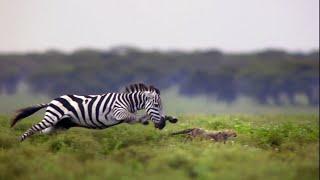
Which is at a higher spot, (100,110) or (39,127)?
(100,110)

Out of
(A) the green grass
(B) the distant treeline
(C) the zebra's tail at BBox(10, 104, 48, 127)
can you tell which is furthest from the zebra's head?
(B) the distant treeline

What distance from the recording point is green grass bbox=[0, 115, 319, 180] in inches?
235

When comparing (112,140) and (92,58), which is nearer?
(112,140)

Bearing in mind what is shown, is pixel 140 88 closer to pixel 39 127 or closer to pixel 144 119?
pixel 144 119

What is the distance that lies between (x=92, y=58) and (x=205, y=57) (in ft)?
20.2

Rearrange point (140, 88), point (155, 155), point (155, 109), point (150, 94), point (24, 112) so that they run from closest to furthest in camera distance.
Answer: point (155, 155), point (155, 109), point (150, 94), point (140, 88), point (24, 112)

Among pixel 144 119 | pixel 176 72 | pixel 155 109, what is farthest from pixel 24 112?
pixel 176 72

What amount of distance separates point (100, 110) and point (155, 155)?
7.50ft

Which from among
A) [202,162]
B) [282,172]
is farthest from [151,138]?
[282,172]

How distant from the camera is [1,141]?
8.34 metres

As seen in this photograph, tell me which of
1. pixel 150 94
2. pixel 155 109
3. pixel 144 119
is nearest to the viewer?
pixel 144 119

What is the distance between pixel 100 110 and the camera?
8.95 meters

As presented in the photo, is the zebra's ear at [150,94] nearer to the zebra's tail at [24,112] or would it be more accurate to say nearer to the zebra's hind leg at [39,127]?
the zebra's hind leg at [39,127]

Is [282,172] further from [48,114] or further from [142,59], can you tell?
[142,59]
